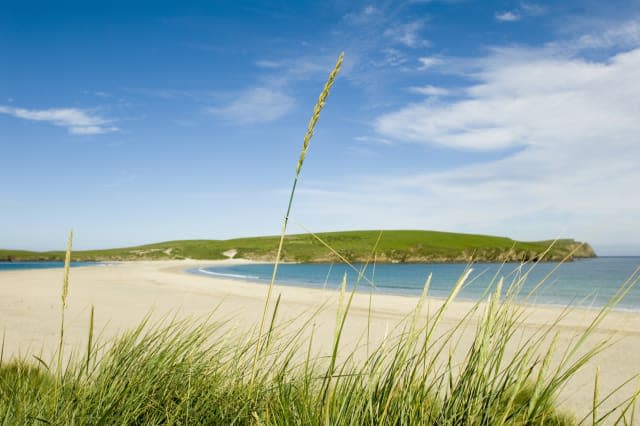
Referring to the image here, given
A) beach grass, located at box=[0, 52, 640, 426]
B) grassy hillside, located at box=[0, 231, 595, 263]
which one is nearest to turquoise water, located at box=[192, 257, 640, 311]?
beach grass, located at box=[0, 52, 640, 426]

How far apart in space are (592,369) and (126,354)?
29.2 ft

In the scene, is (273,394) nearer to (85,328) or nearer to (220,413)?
(220,413)

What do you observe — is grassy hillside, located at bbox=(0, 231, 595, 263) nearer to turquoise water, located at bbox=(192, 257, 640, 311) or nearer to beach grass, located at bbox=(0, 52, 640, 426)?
turquoise water, located at bbox=(192, 257, 640, 311)

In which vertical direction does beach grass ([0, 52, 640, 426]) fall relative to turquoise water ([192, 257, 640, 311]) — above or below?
above

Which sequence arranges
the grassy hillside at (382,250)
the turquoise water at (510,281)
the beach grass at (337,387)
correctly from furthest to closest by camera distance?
the grassy hillside at (382,250)
the turquoise water at (510,281)
the beach grass at (337,387)

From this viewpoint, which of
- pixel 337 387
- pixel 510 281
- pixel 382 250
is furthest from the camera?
pixel 382 250

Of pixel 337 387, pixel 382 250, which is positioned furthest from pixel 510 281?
pixel 382 250

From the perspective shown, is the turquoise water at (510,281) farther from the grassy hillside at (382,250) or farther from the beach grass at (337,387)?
the grassy hillside at (382,250)

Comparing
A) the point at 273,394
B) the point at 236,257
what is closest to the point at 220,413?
the point at 273,394

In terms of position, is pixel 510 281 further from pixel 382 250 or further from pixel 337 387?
pixel 382 250

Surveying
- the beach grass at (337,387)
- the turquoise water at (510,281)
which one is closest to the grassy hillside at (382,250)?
the turquoise water at (510,281)

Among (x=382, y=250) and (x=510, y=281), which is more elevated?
(x=382, y=250)

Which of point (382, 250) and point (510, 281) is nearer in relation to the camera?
point (510, 281)

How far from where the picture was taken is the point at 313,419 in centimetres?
197
